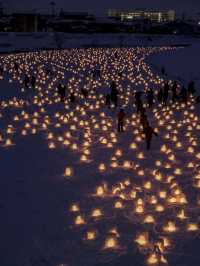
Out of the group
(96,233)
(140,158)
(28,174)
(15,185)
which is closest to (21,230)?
(96,233)

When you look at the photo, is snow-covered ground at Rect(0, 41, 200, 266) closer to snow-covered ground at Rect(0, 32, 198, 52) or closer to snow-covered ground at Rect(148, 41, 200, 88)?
snow-covered ground at Rect(148, 41, 200, 88)

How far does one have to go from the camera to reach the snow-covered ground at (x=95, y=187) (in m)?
7.18

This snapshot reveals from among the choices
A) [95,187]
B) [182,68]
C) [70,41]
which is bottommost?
[70,41]

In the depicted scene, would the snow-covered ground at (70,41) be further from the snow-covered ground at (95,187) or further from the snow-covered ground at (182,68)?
the snow-covered ground at (95,187)

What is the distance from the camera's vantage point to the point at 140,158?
12.0 meters

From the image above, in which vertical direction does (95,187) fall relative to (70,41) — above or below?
above

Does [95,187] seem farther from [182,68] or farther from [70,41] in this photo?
[70,41]

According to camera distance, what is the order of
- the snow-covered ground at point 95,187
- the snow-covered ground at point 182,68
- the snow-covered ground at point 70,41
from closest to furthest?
the snow-covered ground at point 95,187
the snow-covered ground at point 182,68
the snow-covered ground at point 70,41

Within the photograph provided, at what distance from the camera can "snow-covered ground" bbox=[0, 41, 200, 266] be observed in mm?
7176

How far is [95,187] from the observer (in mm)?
9758

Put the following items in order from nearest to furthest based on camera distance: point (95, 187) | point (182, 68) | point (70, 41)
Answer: point (95, 187)
point (182, 68)
point (70, 41)

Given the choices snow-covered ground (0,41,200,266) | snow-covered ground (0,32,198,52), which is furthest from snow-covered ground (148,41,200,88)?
snow-covered ground (0,32,198,52)

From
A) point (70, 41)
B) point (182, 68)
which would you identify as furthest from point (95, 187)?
point (70, 41)

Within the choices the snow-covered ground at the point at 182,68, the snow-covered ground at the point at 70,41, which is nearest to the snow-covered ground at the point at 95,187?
the snow-covered ground at the point at 182,68
